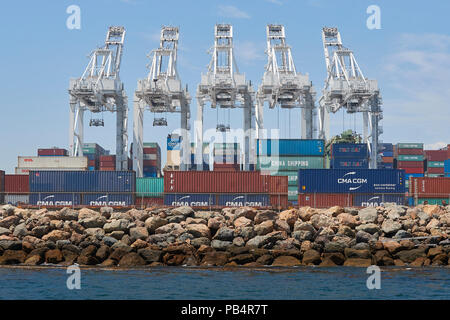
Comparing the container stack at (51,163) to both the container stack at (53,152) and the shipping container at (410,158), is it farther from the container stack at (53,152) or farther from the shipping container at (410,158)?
the shipping container at (410,158)

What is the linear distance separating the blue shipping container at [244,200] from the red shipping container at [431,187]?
1441cm

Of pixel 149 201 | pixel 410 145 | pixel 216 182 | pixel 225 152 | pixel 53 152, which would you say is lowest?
pixel 149 201

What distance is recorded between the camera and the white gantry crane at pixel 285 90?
247 ft

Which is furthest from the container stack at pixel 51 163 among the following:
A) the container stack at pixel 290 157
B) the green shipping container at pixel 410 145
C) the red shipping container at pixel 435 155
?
the red shipping container at pixel 435 155

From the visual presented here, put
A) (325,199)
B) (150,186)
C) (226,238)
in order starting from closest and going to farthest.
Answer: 1. (226,238)
2. (325,199)
3. (150,186)

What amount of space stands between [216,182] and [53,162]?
92.6 feet

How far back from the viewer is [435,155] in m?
120

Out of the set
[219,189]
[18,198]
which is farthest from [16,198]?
[219,189]

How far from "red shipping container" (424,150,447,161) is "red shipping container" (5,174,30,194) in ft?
305

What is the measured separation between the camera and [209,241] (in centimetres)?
3284

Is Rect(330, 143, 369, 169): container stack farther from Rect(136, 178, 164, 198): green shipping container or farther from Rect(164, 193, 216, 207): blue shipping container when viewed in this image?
Rect(164, 193, 216, 207): blue shipping container

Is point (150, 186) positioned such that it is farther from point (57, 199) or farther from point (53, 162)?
point (53, 162)

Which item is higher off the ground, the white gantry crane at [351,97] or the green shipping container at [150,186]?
the white gantry crane at [351,97]

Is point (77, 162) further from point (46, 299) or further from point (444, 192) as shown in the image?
point (46, 299)
